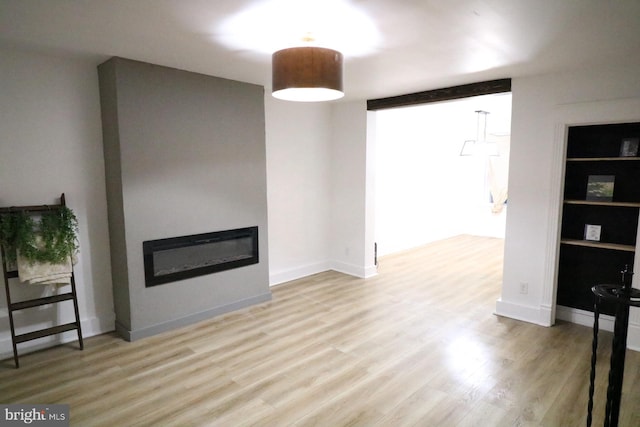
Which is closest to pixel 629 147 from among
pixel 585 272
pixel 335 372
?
pixel 585 272

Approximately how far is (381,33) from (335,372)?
250cm

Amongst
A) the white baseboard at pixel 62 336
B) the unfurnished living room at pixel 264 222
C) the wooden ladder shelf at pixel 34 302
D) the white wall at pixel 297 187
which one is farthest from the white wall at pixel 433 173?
the wooden ladder shelf at pixel 34 302

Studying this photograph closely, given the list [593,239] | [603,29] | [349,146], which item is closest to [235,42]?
[603,29]

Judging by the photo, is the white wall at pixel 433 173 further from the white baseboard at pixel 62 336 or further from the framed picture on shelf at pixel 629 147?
the white baseboard at pixel 62 336

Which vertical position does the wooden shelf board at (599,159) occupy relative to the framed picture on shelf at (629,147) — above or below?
below

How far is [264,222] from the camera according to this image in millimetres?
4336

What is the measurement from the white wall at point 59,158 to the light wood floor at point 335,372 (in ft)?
1.17

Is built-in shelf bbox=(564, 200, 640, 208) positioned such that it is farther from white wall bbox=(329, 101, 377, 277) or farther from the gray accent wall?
the gray accent wall

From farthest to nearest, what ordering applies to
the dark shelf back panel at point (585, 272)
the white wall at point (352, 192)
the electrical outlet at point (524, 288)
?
the white wall at point (352, 192), the electrical outlet at point (524, 288), the dark shelf back panel at point (585, 272)

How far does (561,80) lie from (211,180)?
3.50 meters

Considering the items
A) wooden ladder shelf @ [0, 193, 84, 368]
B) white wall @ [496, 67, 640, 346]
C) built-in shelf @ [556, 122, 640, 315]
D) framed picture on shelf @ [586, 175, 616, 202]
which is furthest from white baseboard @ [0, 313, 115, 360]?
framed picture on shelf @ [586, 175, 616, 202]

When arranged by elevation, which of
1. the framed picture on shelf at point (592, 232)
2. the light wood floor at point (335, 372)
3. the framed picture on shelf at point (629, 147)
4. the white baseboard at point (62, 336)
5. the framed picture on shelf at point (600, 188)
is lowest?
the light wood floor at point (335, 372)

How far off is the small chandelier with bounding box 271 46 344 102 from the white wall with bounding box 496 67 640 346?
2366mm

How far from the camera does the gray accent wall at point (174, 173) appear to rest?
3.28 metres
